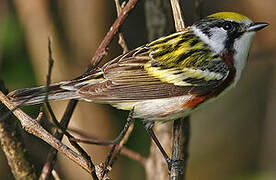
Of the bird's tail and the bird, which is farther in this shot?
the bird

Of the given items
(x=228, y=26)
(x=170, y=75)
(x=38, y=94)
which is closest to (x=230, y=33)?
(x=228, y=26)

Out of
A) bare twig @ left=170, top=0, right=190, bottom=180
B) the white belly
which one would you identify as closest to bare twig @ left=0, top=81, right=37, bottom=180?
the white belly

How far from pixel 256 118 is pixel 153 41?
11.1 ft

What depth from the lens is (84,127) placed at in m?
5.75

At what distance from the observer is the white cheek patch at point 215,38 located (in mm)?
4219

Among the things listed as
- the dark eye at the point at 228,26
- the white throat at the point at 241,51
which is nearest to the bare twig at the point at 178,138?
the dark eye at the point at 228,26

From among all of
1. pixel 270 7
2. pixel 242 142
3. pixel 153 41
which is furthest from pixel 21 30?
pixel 242 142

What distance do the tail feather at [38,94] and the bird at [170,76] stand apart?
2 cm

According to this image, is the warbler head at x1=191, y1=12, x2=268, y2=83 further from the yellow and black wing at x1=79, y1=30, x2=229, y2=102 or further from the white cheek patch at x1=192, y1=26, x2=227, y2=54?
the yellow and black wing at x1=79, y1=30, x2=229, y2=102

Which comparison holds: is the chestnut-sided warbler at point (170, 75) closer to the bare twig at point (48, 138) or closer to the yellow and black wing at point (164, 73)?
the yellow and black wing at point (164, 73)

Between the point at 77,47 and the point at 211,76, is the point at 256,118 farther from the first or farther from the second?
the point at 211,76

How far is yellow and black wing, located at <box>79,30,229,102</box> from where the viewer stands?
4.01m

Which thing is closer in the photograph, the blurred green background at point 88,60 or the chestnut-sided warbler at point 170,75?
the chestnut-sided warbler at point 170,75

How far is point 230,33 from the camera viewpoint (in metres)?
4.21
